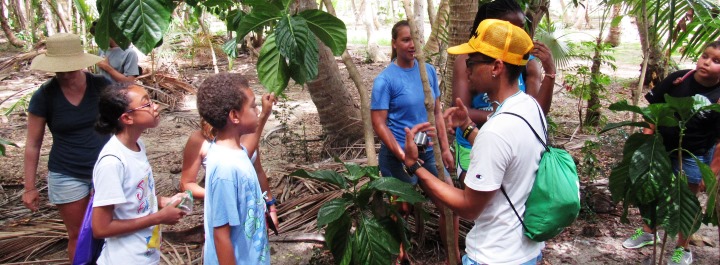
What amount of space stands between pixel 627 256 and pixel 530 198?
2.24 metres

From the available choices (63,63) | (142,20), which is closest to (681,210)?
(142,20)

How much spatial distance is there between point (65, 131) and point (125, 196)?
42.3 inches

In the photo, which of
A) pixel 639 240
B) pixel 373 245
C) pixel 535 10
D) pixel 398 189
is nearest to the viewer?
pixel 398 189

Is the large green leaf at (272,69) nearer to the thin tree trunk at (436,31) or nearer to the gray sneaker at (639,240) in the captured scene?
the gray sneaker at (639,240)

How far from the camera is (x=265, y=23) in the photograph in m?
1.94

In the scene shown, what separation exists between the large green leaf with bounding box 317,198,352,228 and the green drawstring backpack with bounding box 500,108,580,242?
0.92 metres

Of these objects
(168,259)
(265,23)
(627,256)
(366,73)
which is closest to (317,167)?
(168,259)

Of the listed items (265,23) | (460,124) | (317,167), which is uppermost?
(265,23)

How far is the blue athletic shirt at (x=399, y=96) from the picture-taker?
3.11 metres

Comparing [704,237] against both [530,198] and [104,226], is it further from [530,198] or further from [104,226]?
[104,226]

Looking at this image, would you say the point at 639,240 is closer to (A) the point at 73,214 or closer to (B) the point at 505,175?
(B) the point at 505,175

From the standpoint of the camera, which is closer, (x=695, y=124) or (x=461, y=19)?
(x=695, y=124)

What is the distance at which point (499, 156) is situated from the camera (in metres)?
1.68

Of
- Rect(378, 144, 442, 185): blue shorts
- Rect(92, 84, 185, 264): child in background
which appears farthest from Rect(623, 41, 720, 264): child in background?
Rect(92, 84, 185, 264): child in background
